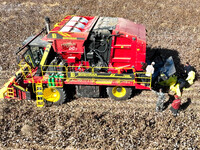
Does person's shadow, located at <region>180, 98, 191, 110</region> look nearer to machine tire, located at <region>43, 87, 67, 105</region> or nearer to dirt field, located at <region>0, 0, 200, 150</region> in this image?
dirt field, located at <region>0, 0, 200, 150</region>

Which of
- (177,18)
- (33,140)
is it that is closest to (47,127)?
(33,140)

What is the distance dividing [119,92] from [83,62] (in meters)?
2.49

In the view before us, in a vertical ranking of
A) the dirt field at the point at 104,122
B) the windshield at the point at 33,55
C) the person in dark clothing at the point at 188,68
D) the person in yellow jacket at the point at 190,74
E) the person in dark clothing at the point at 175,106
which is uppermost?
the windshield at the point at 33,55

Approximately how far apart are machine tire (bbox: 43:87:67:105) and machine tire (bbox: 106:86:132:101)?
2337mm

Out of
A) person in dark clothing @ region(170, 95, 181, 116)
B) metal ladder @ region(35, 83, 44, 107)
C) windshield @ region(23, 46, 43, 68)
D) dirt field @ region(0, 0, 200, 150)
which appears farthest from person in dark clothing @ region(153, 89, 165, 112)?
windshield @ region(23, 46, 43, 68)

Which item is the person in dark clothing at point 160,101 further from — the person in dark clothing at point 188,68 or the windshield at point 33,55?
the windshield at point 33,55

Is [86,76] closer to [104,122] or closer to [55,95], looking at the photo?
[55,95]

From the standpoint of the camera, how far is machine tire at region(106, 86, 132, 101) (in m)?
10.8

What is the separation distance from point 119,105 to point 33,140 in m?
4.46

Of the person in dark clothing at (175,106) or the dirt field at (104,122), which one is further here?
the person in dark clothing at (175,106)

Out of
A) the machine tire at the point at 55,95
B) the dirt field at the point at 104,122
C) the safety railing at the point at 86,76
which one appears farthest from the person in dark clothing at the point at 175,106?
the machine tire at the point at 55,95

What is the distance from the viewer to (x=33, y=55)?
1122 cm

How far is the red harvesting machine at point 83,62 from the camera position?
10.3 m

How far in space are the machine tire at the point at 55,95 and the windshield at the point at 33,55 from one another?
172 centimetres
